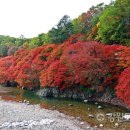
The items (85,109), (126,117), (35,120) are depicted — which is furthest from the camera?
(85,109)

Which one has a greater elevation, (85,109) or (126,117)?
(85,109)

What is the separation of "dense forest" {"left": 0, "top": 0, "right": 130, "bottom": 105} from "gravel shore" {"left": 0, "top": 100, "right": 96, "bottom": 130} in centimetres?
728

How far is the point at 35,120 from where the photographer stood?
28.2 meters

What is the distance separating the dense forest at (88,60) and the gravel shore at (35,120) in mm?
7280

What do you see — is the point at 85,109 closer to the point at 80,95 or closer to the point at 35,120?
the point at 35,120

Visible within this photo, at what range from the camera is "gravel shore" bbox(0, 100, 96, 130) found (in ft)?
83.7

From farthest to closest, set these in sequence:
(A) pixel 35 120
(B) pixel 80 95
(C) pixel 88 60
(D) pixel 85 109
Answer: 1. (B) pixel 80 95
2. (C) pixel 88 60
3. (D) pixel 85 109
4. (A) pixel 35 120

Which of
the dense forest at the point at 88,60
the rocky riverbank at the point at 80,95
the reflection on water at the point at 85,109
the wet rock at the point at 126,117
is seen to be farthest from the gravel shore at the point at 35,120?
the rocky riverbank at the point at 80,95

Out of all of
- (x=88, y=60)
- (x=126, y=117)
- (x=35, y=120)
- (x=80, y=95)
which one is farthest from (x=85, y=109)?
(x=80, y=95)

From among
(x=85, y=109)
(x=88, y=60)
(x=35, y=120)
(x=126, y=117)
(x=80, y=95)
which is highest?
(x=88, y=60)

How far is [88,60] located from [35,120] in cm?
1329

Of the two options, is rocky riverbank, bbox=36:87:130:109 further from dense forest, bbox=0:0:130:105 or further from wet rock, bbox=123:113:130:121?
wet rock, bbox=123:113:130:121

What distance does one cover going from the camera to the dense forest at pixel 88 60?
37.9 meters

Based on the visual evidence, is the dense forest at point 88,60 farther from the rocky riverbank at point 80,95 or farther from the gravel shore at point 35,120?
the gravel shore at point 35,120
